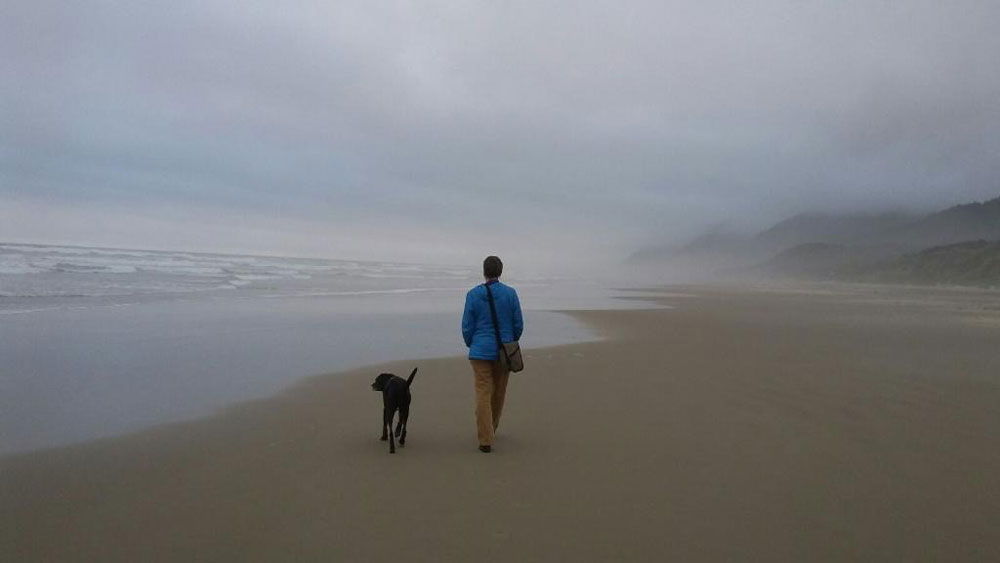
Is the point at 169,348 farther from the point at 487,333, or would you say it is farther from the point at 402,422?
the point at 487,333

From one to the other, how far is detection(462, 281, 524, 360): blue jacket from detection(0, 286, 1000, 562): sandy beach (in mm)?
1042

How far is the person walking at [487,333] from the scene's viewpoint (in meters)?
5.54

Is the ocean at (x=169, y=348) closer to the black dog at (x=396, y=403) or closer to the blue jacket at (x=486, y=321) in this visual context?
the black dog at (x=396, y=403)

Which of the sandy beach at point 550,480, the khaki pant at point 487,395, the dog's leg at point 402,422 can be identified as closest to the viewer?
the sandy beach at point 550,480

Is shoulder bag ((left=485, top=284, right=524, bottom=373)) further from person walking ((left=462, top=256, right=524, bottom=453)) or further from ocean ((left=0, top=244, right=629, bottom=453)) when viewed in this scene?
ocean ((left=0, top=244, right=629, bottom=453))

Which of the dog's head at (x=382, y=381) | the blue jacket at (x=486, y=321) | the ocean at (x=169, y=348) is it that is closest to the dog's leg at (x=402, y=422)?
the dog's head at (x=382, y=381)

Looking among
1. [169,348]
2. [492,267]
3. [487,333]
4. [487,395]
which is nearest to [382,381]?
[487,395]

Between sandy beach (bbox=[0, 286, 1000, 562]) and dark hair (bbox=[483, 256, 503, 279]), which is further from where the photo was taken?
dark hair (bbox=[483, 256, 503, 279])

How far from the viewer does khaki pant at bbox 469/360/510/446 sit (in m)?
5.52

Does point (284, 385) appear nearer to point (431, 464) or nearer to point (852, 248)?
point (431, 464)

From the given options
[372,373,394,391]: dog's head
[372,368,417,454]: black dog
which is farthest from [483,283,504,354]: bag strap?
[372,373,394,391]: dog's head

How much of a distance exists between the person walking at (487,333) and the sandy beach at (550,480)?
0.40 meters

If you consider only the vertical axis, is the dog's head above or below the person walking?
below

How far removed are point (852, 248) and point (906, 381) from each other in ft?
636
